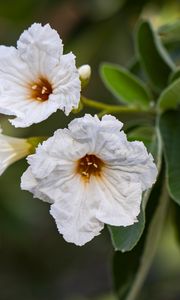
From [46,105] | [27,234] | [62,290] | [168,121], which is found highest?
[46,105]

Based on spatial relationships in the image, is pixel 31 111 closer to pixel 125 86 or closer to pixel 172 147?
pixel 172 147

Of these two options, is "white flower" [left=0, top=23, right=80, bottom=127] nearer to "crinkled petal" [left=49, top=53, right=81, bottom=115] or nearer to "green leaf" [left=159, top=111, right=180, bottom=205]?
"crinkled petal" [left=49, top=53, right=81, bottom=115]

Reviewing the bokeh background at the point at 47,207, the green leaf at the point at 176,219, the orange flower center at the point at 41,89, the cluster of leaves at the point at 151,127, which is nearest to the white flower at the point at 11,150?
the orange flower center at the point at 41,89

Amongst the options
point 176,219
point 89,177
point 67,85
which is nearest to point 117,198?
point 89,177

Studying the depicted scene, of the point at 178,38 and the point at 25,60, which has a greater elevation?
the point at 25,60

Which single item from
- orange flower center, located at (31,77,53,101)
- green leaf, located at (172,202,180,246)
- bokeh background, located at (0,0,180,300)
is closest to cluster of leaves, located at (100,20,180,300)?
green leaf, located at (172,202,180,246)

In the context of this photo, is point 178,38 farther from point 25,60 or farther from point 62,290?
point 62,290

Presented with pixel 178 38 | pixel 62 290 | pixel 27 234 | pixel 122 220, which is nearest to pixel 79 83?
pixel 122 220
